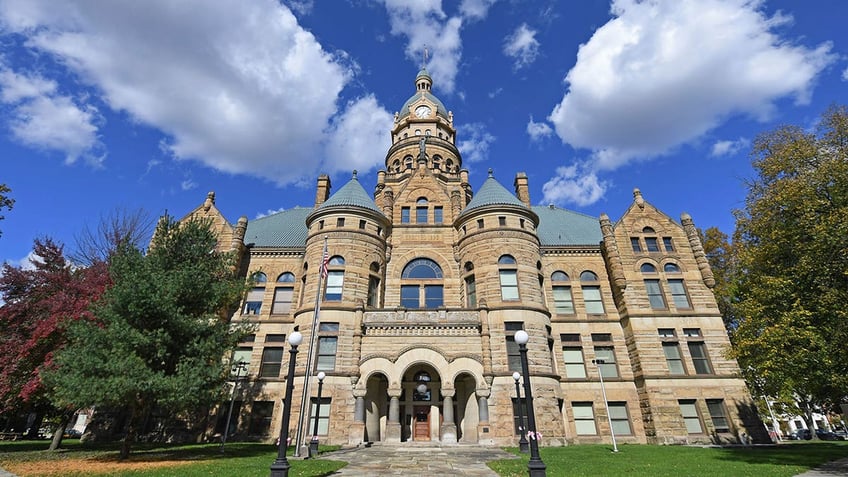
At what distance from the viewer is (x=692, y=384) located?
23172 millimetres

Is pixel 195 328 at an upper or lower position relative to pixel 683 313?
lower

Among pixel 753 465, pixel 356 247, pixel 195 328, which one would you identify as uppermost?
pixel 356 247

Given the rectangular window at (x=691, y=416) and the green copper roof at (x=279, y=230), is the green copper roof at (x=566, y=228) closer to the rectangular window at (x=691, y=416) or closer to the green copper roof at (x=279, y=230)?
the rectangular window at (x=691, y=416)

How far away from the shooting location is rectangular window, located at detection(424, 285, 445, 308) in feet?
85.0

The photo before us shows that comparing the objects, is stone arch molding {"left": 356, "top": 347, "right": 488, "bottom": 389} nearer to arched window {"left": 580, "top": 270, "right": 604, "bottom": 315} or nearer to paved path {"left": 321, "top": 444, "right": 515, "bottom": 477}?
paved path {"left": 321, "top": 444, "right": 515, "bottom": 477}

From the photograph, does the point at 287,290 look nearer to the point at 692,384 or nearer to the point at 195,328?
the point at 195,328

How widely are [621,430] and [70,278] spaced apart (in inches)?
1249

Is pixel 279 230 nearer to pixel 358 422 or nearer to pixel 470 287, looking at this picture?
pixel 470 287

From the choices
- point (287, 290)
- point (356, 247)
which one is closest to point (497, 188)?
point (356, 247)

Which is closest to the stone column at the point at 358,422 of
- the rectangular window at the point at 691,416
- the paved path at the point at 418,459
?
the paved path at the point at 418,459

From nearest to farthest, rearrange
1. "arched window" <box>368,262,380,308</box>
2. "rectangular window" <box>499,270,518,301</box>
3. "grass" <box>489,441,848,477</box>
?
"grass" <box>489,441,848,477</box> → "rectangular window" <box>499,270,518,301</box> → "arched window" <box>368,262,380,308</box>

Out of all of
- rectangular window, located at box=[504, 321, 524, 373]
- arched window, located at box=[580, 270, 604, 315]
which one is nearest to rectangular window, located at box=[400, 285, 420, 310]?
rectangular window, located at box=[504, 321, 524, 373]

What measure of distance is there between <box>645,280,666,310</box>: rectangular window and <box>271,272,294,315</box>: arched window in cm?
2406

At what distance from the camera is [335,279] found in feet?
80.6
